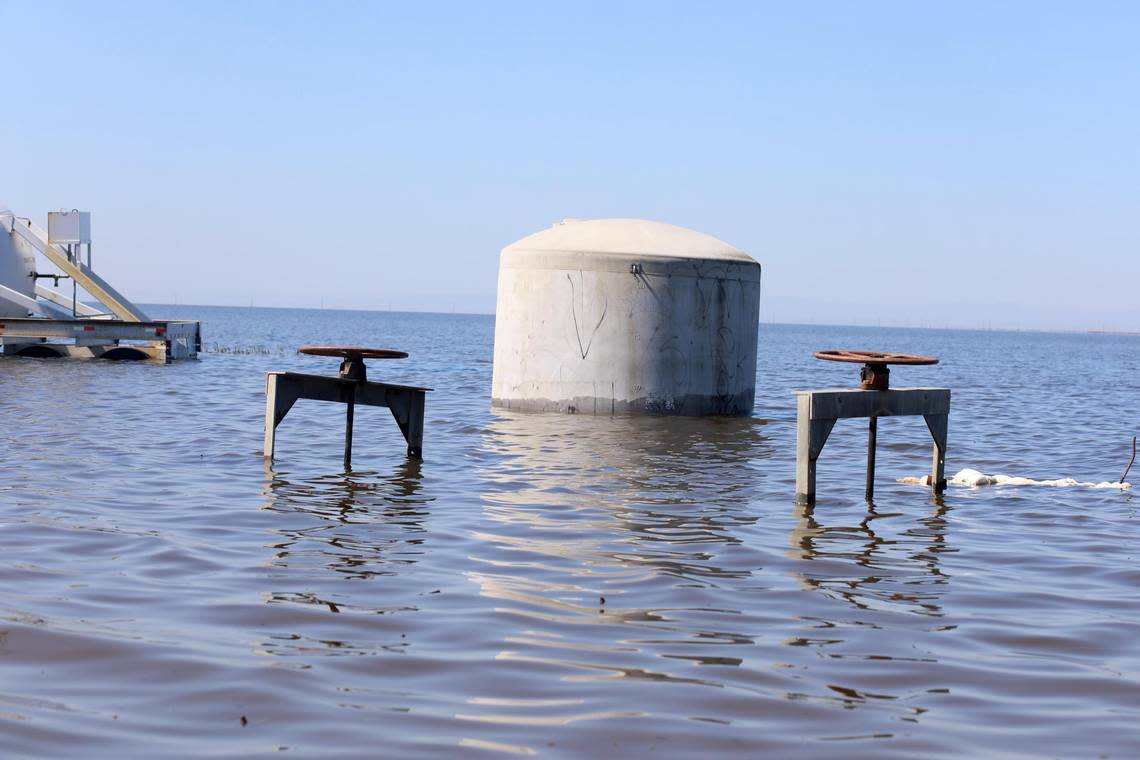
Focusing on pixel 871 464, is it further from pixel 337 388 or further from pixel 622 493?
pixel 337 388

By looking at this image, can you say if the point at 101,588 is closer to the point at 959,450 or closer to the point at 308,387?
the point at 308,387

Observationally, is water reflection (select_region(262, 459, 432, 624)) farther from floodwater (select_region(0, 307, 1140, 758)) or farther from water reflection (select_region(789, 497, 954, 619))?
water reflection (select_region(789, 497, 954, 619))

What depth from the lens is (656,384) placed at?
17.2 meters

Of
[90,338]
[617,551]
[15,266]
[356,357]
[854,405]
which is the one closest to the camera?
[617,551]

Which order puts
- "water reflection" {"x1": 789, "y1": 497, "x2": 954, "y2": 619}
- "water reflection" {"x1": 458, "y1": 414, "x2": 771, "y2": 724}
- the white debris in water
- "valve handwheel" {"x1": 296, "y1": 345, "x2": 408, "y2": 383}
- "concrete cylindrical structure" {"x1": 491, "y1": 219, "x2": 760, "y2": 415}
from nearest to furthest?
1. "water reflection" {"x1": 458, "y1": 414, "x2": 771, "y2": 724}
2. "water reflection" {"x1": 789, "y1": 497, "x2": 954, "y2": 619}
3. "valve handwheel" {"x1": 296, "y1": 345, "x2": 408, "y2": 383}
4. the white debris in water
5. "concrete cylindrical structure" {"x1": 491, "y1": 219, "x2": 760, "y2": 415}

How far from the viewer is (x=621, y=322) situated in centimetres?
1694

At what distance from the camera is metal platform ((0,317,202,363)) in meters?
29.5

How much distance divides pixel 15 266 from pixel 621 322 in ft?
71.2

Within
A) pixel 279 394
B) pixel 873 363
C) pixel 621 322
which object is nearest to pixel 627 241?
pixel 621 322

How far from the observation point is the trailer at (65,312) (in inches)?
1175

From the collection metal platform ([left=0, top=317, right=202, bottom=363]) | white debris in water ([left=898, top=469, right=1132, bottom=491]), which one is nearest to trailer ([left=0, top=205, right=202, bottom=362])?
metal platform ([left=0, top=317, right=202, bottom=363])

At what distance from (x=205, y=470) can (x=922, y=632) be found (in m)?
7.57

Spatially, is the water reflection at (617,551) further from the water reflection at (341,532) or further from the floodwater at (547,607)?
the water reflection at (341,532)

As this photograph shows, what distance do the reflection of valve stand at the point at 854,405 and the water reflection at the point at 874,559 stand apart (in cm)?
45
